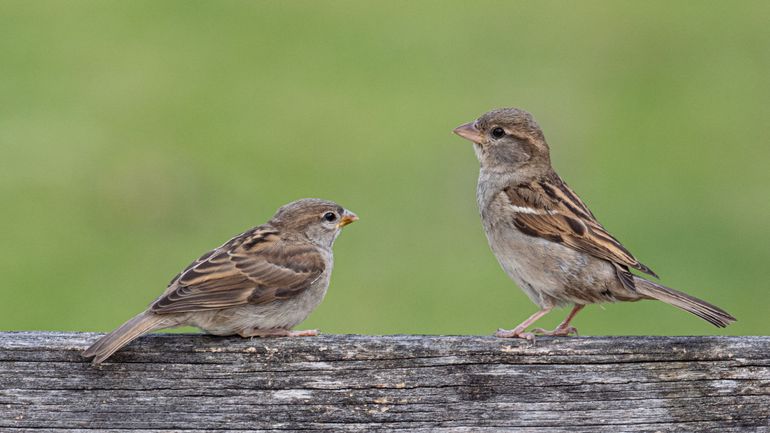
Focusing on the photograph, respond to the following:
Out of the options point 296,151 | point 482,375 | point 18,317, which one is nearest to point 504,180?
point 482,375

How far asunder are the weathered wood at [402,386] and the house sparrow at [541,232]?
1349 millimetres

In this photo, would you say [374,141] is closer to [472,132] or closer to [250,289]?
[472,132]

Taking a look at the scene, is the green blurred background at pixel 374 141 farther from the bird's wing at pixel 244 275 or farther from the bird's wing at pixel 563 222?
the bird's wing at pixel 244 275

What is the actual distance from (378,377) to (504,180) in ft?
8.58

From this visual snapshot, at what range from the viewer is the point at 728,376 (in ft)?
11.4

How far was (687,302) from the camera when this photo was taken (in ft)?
15.6

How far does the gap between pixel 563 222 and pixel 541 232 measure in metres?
0.11

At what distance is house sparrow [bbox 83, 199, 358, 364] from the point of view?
4238 mm

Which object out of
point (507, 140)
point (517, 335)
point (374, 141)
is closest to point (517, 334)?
point (517, 335)

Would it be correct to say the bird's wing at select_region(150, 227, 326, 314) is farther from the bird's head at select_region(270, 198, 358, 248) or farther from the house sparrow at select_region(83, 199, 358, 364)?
the bird's head at select_region(270, 198, 358, 248)

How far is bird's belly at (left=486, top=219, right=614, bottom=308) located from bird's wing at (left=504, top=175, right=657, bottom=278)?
36mm

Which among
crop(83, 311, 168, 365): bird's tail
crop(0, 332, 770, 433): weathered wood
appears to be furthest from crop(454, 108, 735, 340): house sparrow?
crop(83, 311, 168, 365): bird's tail

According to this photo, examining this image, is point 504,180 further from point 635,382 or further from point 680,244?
point 680,244

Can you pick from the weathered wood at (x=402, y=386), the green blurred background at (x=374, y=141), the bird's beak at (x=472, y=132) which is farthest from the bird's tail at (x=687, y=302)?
the green blurred background at (x=374, y=141)
